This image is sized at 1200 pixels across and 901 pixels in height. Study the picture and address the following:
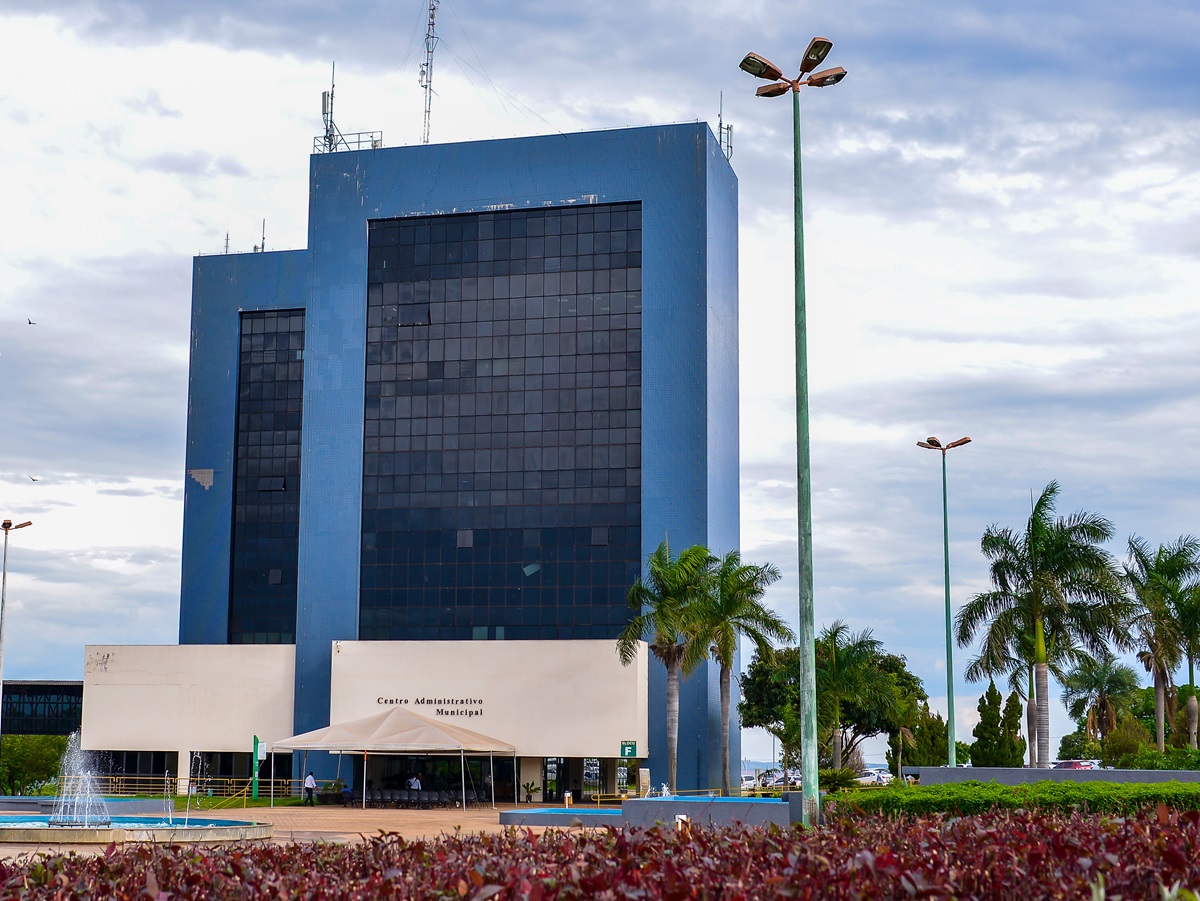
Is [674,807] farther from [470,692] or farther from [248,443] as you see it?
[248,443]

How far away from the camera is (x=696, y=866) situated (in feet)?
26.0

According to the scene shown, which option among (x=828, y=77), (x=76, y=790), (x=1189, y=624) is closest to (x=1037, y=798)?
(x=828, y=77)

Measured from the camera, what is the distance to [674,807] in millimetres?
32438

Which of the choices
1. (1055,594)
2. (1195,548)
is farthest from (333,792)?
(1195,548)

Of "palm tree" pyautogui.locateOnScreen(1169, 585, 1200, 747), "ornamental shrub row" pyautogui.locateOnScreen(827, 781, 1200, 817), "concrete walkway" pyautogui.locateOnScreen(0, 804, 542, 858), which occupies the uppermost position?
"palm tree" pyautogui.locateOnScreen(1169, 585, 1200, 747)

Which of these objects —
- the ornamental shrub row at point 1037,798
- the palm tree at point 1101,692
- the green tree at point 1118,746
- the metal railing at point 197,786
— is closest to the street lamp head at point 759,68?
the ornamental shrub row at point 1037,798

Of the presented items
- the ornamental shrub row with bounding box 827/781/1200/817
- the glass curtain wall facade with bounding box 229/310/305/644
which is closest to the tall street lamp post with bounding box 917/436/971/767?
the ornamental shrub row with bounding box 827/781/1200/817

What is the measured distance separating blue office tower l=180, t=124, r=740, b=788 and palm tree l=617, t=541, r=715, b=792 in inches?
233

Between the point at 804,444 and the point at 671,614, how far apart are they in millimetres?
30061

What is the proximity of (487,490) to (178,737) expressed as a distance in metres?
17.9

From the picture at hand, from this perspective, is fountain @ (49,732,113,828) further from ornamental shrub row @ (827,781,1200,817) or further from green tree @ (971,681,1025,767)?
green tree @ (971,681,1025,767)

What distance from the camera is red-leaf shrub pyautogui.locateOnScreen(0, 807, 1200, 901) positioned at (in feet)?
22.5

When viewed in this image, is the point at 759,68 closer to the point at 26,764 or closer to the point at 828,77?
the point at 828,77

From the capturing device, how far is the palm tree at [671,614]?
5094cm
